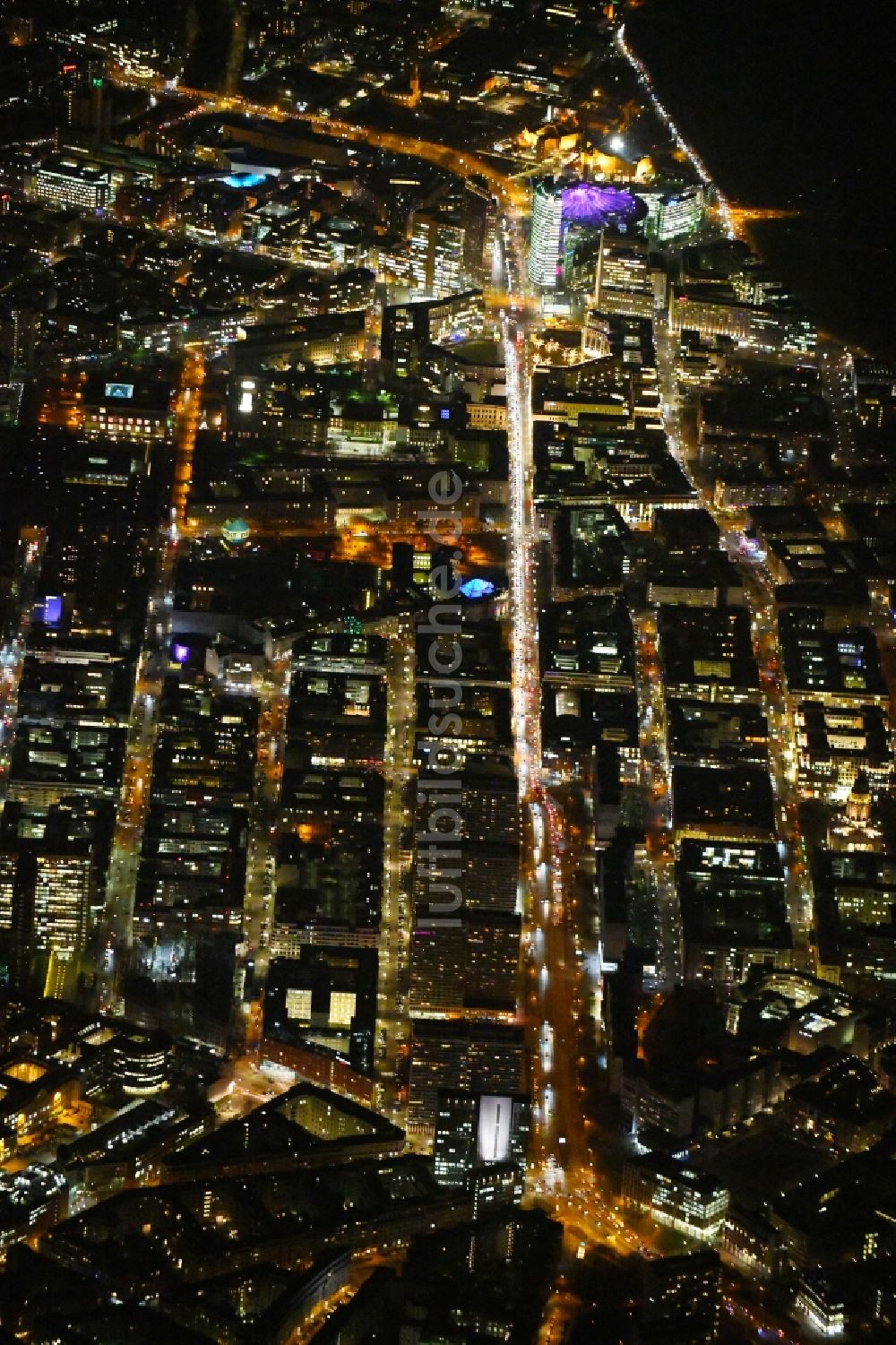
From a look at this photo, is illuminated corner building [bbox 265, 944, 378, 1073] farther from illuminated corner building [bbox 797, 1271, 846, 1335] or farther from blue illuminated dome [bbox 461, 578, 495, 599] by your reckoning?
blue illuminated dome [bbox 461, 578, 495, 599]

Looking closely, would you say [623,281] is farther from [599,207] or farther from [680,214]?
[680,214]

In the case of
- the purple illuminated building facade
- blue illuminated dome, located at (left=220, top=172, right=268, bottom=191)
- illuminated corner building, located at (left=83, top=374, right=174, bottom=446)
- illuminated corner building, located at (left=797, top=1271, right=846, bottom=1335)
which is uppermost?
blue illuminated dome, located at (left=220, top=172, right=268, bottom=191)

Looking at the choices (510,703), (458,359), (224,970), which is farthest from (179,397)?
(224,970)

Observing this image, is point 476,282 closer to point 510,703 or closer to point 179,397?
point 179,397

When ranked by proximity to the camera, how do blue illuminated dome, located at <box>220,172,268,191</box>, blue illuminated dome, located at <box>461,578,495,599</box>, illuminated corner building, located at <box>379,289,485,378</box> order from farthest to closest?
blue illuminated dome, located at <box>220,172,268,191</box> < illuminated corner building, located at <box>379,289,485,378</box> < blue illuminated dome, located at <box>461,578,495,599</box>

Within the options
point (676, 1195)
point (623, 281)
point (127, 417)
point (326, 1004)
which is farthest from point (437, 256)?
point (676, 1195)

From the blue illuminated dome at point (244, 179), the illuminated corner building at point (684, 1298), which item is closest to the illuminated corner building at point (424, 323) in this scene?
the blue illuminated dome at point (244, 179)

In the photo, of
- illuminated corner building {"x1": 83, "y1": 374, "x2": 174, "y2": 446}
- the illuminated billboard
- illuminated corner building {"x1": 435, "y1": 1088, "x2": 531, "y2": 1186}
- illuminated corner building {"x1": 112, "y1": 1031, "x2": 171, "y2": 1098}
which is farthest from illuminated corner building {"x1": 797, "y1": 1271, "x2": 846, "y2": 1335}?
illuminated corner building {"x1": 83, "y1": 374, "x2": 174, "y2": 446}
